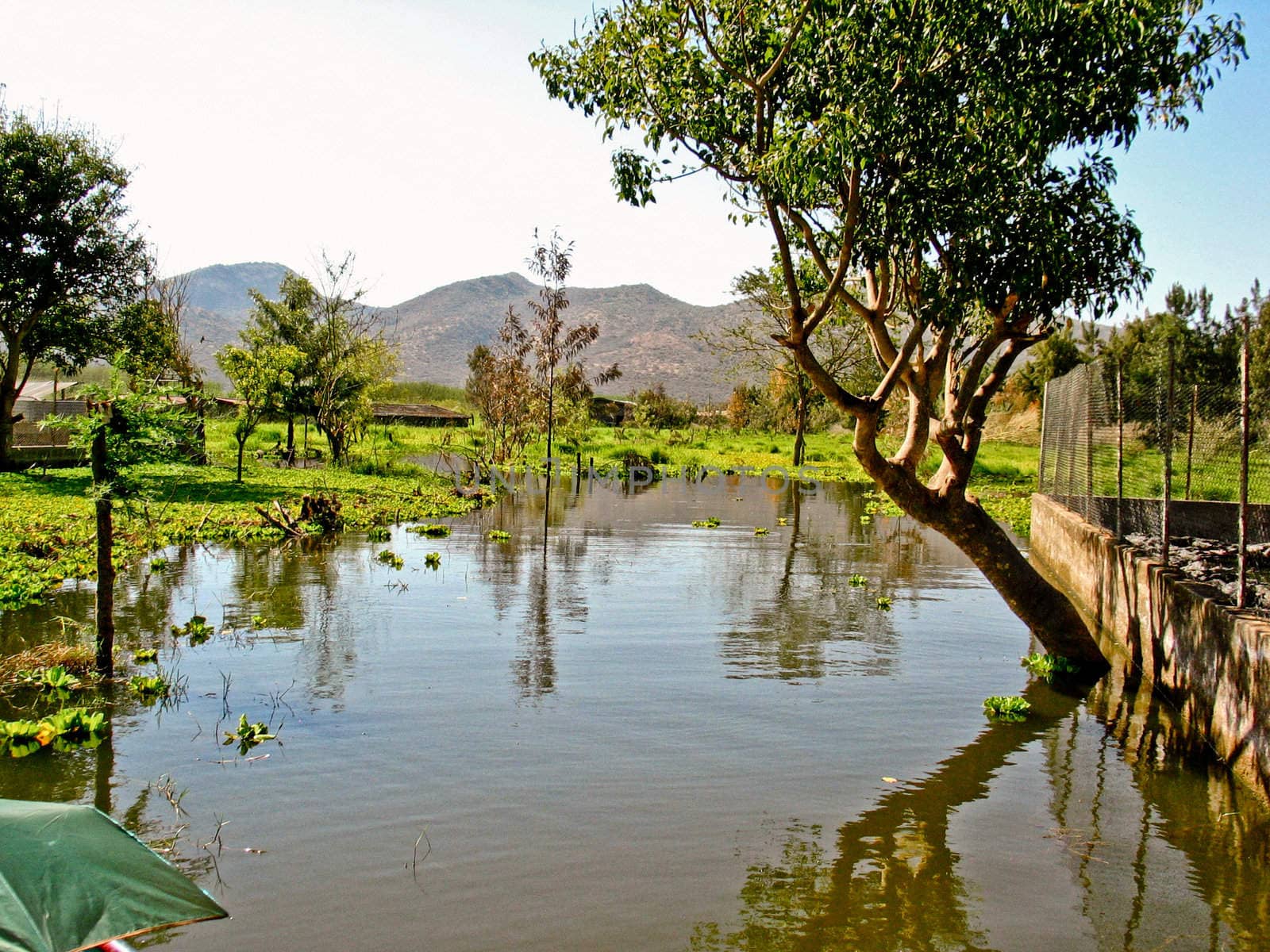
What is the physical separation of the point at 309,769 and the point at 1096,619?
31.5 feet

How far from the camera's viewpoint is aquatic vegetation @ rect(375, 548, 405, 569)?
15188mm

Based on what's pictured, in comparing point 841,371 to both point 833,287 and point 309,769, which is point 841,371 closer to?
point 833,287

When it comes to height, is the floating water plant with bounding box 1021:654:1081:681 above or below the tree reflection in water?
above

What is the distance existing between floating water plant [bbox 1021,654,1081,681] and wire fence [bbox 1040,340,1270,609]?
1.39 metres

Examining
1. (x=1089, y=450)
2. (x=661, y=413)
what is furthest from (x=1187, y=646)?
(x=661, y=413)

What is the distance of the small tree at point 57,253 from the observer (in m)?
25.2

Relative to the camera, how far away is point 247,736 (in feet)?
24.2

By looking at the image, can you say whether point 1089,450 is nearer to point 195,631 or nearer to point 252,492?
point 195,631

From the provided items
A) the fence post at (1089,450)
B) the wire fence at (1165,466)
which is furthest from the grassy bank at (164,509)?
the fence post at (1089,450)

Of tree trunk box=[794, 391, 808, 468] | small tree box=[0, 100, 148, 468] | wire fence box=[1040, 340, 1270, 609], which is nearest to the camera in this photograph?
wire fence box=[1040, 340, 1270, 609]

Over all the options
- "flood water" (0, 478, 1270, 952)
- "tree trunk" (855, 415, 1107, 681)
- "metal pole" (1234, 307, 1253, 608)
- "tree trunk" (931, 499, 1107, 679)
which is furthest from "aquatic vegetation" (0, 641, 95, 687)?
"metal pole" (1234, 307, 1253, 608)

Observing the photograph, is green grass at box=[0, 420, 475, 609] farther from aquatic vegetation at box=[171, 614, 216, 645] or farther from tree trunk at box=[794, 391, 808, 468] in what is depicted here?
tree trunk at box=[794, 391, 808, 468]

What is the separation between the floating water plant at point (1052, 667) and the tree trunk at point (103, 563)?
8471 millimetres

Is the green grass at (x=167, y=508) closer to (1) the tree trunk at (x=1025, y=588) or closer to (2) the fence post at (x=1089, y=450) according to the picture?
(1) the tree trunk at (x=1025, y=588)
